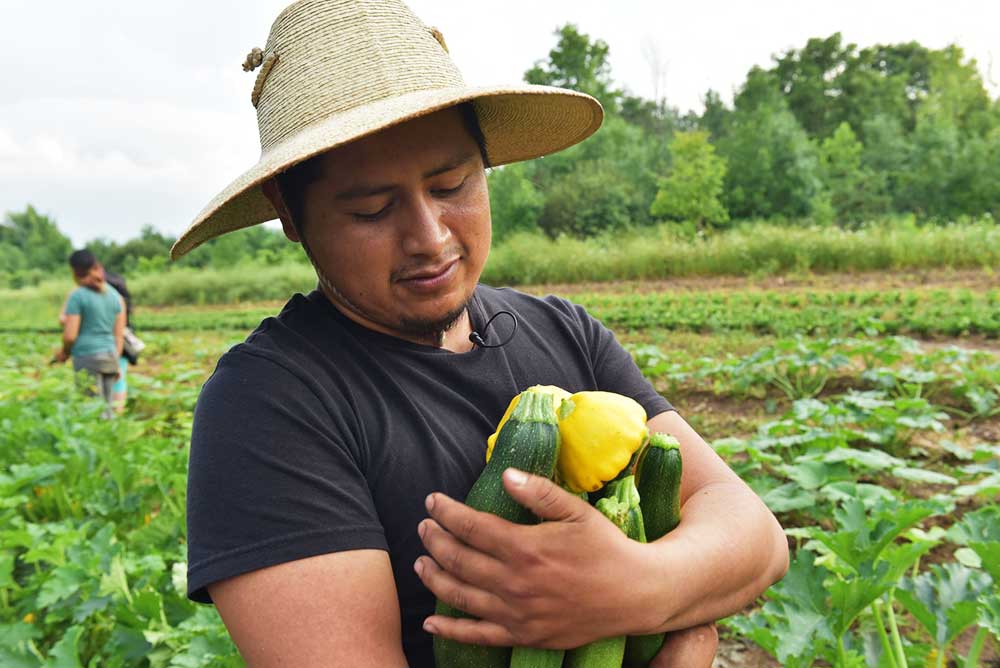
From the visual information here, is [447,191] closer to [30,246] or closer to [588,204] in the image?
[588,204]

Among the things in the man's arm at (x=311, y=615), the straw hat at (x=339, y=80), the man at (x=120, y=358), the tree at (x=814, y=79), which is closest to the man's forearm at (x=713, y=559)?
the man's arm at (x=311, y=615)

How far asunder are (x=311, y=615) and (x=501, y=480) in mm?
364

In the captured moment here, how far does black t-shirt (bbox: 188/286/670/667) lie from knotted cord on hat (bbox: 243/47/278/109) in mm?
465

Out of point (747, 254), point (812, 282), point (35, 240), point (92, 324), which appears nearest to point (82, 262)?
point (92, 324)

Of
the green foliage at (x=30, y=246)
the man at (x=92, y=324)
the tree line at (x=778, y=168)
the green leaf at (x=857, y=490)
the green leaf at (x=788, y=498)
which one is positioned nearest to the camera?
the green leaf at (x=857, y=490)

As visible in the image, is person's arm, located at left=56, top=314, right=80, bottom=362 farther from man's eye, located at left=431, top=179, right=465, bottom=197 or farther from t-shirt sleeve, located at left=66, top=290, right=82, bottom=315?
man's eye, located at left=431, top=179, right=465, bottom=197

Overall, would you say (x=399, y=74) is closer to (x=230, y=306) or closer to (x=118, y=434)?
(x=118, y=434)

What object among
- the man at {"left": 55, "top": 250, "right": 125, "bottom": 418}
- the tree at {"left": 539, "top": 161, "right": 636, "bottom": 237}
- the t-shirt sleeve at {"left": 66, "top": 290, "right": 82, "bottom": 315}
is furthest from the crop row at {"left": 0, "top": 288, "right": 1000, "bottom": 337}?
the tree at {"left": 539, "top": 161, "right": 636, "bottom": 237}

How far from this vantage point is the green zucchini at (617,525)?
1.07 metres

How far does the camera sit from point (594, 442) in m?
1.12

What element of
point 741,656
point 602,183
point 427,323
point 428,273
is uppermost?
point 602,183

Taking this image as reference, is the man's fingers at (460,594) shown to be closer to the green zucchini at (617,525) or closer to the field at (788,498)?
the green zucchini at (617,525)

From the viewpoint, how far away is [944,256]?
48.3 feet

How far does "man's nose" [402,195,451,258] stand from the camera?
1326mm
